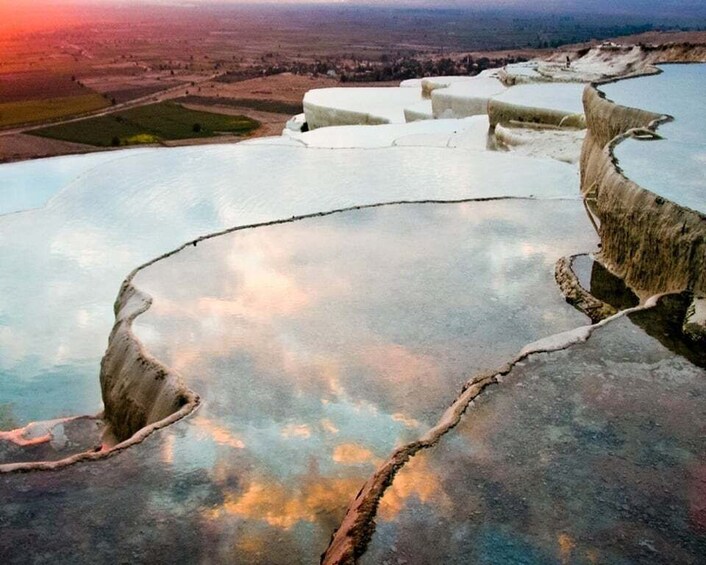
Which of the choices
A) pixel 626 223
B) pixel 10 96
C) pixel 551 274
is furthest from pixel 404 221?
pixel 10 96

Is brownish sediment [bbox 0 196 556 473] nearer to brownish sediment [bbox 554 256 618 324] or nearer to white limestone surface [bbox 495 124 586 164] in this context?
brownish sediment [bbox 554 256 618 324]

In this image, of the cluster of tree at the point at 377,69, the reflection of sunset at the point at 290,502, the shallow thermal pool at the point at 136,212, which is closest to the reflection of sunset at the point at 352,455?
the reflection of sunset at the point at 290,502

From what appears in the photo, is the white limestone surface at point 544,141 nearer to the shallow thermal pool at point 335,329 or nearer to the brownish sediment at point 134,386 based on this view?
the shallow thermal pool at point 335,329

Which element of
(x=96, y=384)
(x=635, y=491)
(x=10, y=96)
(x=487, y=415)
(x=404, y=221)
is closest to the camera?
(x=635, y=491)

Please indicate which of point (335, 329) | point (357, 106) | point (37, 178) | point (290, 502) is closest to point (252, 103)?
point (357, 106)

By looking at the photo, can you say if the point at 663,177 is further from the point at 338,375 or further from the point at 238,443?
the point at 238,443

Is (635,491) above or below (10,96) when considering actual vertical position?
above

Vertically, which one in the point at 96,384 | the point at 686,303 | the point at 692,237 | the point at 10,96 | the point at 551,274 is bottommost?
the point at 10,96
